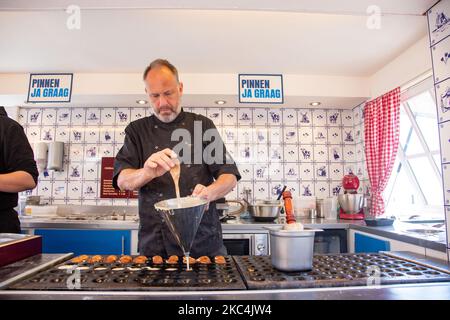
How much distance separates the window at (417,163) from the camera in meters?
2.60

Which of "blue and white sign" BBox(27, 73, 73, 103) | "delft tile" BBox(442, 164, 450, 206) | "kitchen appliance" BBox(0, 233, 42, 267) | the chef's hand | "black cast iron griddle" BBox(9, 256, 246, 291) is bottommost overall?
"black cast iron griddle" BBox(9, 256, 246, 291)

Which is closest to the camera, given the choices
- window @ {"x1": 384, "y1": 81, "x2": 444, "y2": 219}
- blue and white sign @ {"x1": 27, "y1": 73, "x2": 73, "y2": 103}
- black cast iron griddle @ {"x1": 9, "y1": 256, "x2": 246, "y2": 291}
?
black cast iron griddle @ {"x1": 9, "y1": 256, "x2": 246, "y2": 291}

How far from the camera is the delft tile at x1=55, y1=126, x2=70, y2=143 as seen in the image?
3426 millimetres

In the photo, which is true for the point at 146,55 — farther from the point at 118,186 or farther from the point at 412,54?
the point at 412,54

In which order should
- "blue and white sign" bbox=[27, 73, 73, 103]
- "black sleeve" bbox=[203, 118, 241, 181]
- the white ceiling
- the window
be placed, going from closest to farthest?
"black sleeve" bbox=[203, 118, 241, 181] < the white ceiling < the window < "blue and white sign" bbox=[27, 73, 73, 103]

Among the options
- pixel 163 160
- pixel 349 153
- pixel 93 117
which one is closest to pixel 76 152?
pixel 93 117

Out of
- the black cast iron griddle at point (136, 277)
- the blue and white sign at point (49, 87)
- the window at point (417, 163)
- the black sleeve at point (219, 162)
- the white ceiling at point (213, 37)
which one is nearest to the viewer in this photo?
the black cast iron griddle at point (136, 277)

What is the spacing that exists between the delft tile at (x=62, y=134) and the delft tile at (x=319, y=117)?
114 inches

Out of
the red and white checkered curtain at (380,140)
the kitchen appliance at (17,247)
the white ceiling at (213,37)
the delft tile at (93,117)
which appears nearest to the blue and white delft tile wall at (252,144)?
the delft tile at (93,117)

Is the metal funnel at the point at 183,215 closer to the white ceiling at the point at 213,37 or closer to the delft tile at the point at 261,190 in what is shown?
Answer: the white ceiling at the point at 213,37

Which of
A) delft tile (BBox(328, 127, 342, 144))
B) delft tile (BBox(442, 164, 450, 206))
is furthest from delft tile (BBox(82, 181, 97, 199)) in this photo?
delft tile (BBox(442, 164, 450, 206))

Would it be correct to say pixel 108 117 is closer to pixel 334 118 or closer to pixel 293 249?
pixel 334 118

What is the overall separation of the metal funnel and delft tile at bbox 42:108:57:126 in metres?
3.18

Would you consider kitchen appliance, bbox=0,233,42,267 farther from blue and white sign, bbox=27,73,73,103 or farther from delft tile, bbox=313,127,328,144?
delft tile, bbox=313,127,328,144
